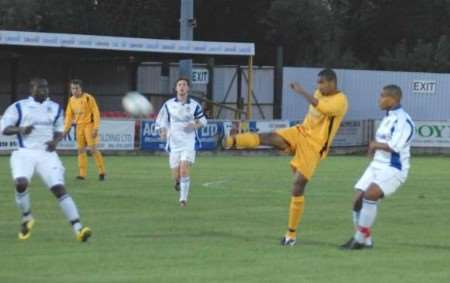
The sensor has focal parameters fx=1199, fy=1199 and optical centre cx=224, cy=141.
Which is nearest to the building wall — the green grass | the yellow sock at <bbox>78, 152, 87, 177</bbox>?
the green grass

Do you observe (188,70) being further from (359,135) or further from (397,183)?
(397,183)

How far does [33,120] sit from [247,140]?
2746 mm

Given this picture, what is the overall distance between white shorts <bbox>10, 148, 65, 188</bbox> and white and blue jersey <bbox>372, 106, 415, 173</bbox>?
4.03m

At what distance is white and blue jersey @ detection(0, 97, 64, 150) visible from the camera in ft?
50.1

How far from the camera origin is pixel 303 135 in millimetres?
15344

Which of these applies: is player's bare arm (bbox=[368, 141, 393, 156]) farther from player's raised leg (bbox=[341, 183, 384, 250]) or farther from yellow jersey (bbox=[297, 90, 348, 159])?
yellow jersey (bbox=[297, 90, 348, 159])

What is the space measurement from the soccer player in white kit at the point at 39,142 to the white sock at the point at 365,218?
11.2ft

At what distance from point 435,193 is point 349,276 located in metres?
13.0

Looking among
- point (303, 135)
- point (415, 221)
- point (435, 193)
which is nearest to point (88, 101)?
point (435, 193)

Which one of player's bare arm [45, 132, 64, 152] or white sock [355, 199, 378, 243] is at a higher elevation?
player's bare arm [45, 132, 64, 152]

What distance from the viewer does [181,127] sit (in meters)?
21.1

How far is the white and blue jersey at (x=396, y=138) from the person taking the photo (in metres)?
14.5

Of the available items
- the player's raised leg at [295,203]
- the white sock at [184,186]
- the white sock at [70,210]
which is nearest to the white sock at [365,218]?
the player's raised leg at [295,203]

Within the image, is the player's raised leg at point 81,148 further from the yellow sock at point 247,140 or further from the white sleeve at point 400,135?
the white sleeve at point 400,135
